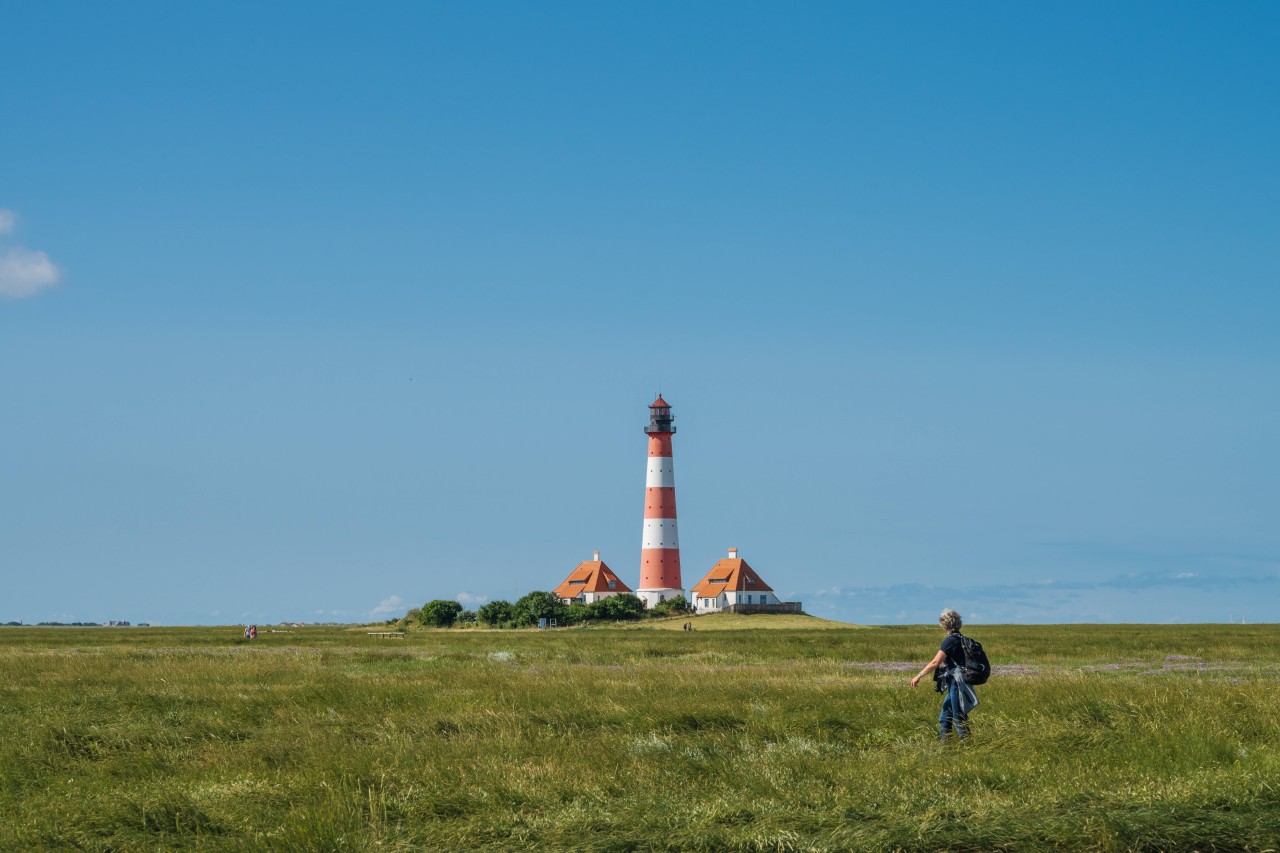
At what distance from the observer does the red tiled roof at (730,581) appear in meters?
107

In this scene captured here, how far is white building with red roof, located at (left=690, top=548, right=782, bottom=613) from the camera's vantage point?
105 metres

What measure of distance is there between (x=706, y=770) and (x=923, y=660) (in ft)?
85.9

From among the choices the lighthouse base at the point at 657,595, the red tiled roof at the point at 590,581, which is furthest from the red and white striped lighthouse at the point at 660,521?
the red tiled roof at the point at 590,581

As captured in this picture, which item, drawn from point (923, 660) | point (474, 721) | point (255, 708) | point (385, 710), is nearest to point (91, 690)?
point (255, 708)

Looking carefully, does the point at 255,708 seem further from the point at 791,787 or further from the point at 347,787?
the point at 791,787

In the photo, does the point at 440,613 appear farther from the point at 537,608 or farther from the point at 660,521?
the point at 660,521

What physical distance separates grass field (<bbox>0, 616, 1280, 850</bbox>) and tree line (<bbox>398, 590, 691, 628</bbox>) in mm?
74140

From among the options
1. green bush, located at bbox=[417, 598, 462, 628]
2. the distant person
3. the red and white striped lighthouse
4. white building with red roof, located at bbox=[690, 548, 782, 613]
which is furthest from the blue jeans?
green bush, located at bbox=[417, 598, 462, 628]

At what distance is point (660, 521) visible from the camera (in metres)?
96.4

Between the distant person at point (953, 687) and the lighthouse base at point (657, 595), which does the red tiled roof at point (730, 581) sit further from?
the distant person at point (953, 687)

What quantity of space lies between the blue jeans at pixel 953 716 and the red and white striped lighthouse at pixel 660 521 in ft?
264

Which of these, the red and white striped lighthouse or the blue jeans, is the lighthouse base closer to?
the red and white striped lighthouse

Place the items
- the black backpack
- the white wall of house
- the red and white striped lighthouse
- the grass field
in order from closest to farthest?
the grass field
the black backpack
the red and white striped lighthouse
the white wall of house

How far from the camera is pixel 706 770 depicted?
12.7m
